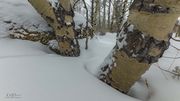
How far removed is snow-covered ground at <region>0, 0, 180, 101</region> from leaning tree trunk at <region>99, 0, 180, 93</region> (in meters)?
0.09

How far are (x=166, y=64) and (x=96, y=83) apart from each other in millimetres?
567

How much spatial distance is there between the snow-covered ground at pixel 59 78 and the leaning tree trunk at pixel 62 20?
0.25 feet

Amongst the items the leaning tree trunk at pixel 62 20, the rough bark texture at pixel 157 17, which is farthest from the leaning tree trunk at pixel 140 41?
the leaning tree trunk at pixel 62 20

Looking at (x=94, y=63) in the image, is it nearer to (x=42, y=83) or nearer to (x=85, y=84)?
(x=85, y=84)

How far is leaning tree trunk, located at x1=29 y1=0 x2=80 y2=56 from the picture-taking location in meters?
1.81

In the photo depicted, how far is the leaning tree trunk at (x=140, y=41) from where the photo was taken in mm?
1254

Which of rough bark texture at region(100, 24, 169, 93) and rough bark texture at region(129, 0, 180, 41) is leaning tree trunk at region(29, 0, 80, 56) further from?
rough bark texture at region(129, 0, 180, 41)

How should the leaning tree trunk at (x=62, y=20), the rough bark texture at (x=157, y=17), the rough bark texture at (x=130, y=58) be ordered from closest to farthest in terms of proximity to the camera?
the rough bark texture at (x=157, y=17)
the rough bark texture at (x=130, y=58)
the leaning tree trunk at (x=62, y=20)

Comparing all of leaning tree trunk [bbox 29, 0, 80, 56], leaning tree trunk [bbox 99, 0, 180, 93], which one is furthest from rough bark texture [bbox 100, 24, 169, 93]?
leaning tree trunk [bbox 29, 0, 80, 56]

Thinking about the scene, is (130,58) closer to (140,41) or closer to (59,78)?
(140,41)

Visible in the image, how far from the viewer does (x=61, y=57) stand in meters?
1.79

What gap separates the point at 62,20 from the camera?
183cm

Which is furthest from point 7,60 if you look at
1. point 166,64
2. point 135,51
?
point 166,64

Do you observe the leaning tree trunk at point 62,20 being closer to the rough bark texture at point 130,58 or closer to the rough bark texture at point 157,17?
the rough bark texture at point 130,58
